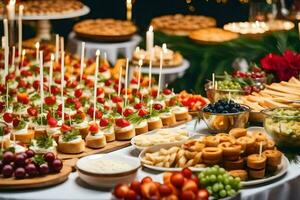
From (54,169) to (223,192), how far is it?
30.8 inches

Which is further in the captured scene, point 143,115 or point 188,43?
point 188,43

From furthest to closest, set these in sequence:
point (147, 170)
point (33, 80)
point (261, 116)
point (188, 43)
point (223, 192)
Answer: point (188, 43)
point (33, 80)
point (261, 116)
point (147, 170)
point (223, 192)

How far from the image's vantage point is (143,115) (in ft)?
14.0

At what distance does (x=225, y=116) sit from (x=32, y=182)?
1192mm

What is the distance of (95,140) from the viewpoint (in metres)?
3.93

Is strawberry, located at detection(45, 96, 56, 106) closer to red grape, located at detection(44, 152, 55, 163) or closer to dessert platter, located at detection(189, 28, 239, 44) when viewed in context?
red grape, located at detection(44, 152, 55, 163)

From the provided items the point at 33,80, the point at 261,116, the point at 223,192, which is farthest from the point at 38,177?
the point at 33,80

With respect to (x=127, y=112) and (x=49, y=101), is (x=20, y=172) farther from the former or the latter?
(x=49, y=101)

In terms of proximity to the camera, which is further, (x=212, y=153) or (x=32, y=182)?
(x=212, y=153)

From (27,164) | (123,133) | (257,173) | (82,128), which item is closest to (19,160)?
(27,164)

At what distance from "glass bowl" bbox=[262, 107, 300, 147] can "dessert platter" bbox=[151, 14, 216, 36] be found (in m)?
3.34

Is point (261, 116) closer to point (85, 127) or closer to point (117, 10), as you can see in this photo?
point (85, 127)

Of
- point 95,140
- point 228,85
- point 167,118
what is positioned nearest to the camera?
point 95,140

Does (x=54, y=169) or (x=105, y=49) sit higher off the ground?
(x=54, y=169)
